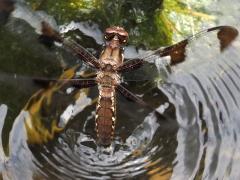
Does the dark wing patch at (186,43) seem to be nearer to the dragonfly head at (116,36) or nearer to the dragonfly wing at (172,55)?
the dragonfly wing at (172,55)

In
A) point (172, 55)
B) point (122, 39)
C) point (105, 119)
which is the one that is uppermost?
point (122, 39)

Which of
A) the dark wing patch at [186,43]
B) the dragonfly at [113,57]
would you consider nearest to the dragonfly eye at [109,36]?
the dragonfly at [113,57]

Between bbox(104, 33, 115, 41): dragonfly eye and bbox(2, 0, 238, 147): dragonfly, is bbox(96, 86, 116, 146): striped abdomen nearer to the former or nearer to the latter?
bbox(2, 0, 238, 147): dragonfly

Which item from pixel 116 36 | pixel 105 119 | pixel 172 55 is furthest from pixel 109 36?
pixel 105 119

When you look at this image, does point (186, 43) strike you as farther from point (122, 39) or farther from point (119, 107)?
point (119, 107)

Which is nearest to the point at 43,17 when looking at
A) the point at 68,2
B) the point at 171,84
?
the point at 68,2

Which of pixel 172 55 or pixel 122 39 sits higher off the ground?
pixel 122 39
